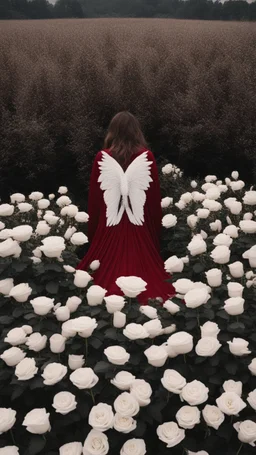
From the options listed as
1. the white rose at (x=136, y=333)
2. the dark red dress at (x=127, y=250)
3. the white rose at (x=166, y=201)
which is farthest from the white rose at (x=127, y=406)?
the white rose at (x=166, y=201)

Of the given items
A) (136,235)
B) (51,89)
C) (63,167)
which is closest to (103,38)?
(51,89)

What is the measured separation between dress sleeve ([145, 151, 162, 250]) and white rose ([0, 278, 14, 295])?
5.63ft

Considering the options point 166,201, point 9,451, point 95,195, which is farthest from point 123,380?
point 166,201

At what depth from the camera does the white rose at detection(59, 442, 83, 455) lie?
1.87 metres

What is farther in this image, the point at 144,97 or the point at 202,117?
the point at 144,97

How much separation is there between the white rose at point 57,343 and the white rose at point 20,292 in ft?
1.02

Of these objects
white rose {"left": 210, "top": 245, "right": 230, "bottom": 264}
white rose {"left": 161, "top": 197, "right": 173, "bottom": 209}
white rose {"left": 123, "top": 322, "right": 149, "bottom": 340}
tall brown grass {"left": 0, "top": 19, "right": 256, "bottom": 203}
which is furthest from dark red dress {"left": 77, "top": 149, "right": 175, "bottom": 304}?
tall brown grass {"left": 0, "top": 19, "right": 256, "bottom": 203}

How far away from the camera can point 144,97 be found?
5.87 meters

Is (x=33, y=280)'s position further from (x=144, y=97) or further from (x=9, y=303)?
(x=144, y=97)

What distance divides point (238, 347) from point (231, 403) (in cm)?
22

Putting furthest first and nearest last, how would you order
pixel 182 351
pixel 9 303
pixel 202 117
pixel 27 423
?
pixel 202 117 < pixel 9 303 < pixel 182 351 < pixel 27 423

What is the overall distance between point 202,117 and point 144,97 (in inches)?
31.6

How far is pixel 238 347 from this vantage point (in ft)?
6.48

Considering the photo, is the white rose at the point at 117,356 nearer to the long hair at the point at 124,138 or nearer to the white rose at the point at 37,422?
the white rose at the point at 37,422
